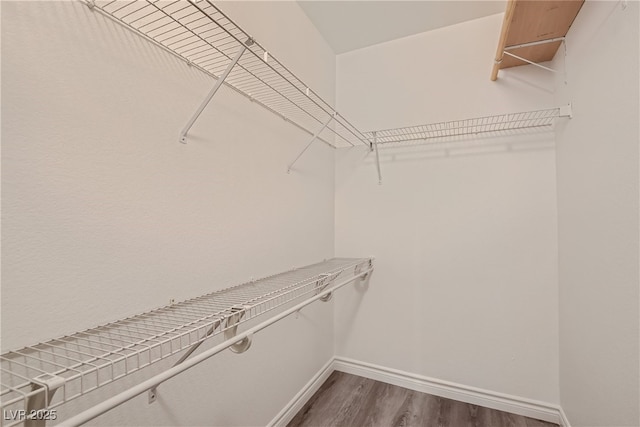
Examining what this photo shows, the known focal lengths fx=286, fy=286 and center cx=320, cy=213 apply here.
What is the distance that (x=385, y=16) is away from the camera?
1857 mm

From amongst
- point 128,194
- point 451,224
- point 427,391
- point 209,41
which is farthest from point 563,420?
point 209,41

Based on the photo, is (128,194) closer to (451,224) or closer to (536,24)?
(451,224)

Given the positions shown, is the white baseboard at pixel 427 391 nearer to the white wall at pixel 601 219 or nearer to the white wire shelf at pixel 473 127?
the white wall at pixel 601 219

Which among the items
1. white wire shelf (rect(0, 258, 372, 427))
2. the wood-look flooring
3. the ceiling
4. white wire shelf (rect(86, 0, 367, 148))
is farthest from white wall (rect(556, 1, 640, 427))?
white wire shelf (rect(0, 258, 372, 427))

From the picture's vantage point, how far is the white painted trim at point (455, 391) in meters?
1.64

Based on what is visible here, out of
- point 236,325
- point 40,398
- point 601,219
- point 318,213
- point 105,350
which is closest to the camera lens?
point 40,398

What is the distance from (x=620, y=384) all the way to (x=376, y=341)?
129 cm

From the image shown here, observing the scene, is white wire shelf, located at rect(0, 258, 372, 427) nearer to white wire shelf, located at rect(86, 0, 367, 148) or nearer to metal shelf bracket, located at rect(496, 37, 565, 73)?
white wire shelf, located at rect(86, 0, 367, 148)

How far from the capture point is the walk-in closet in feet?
2.27

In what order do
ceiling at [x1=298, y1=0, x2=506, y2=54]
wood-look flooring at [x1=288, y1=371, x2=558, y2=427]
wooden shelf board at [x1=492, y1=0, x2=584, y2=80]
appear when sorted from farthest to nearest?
ceiling at [x1=298, y1=0, x2=506, y2=54], wood-look flooring at [x1=288, y1=371, x2=558, y2=427], wooden shelf board at [x1=492, y1=0, x2=584, y2=80]

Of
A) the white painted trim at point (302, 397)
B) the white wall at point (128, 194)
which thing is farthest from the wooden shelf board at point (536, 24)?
the white painted trim at point (302, 397)

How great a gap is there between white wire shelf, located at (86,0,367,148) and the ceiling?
24.1 inches

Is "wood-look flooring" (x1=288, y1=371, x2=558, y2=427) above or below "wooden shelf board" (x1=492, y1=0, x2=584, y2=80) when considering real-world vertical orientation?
below

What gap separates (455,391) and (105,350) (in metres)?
1.96
